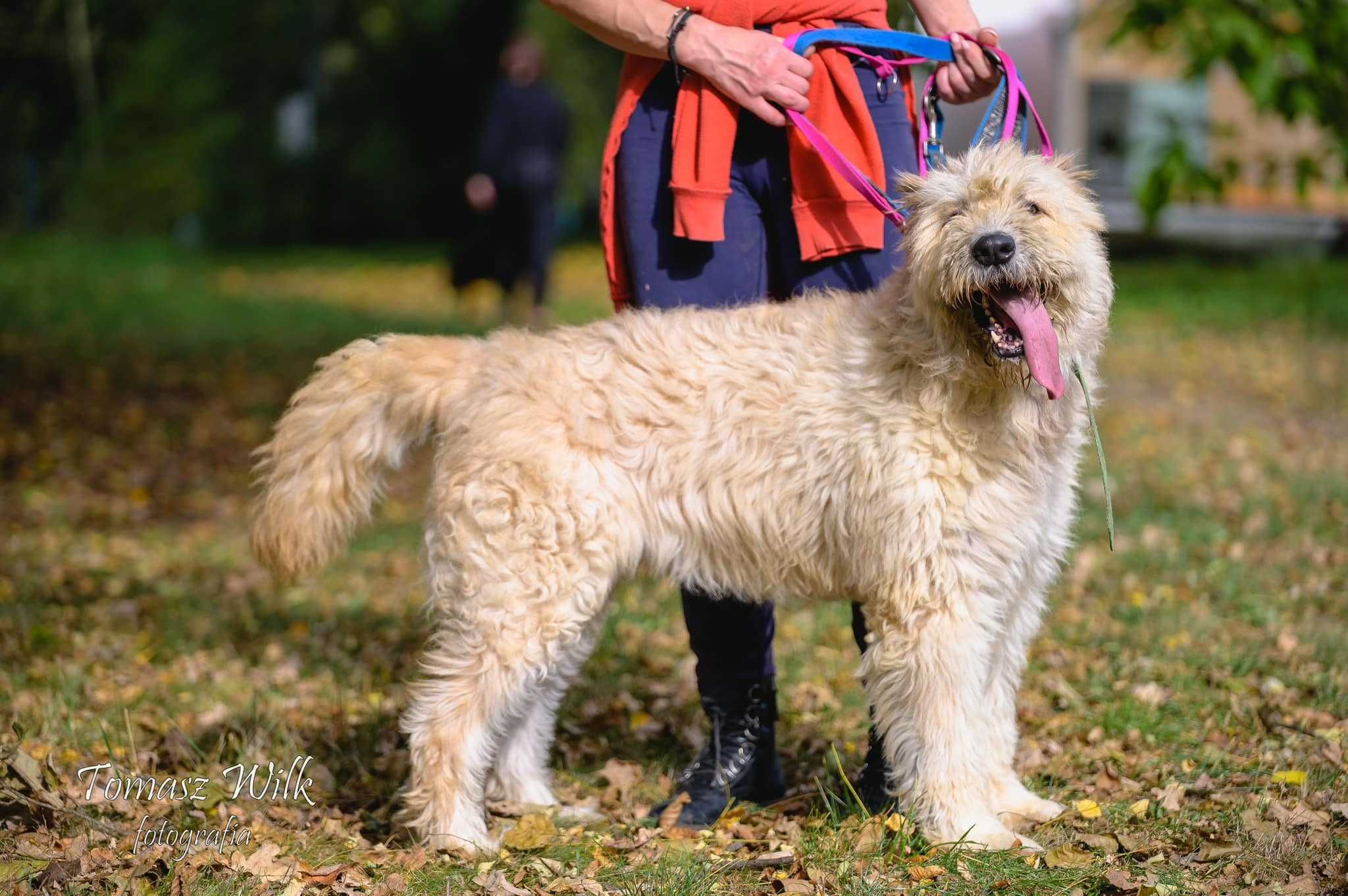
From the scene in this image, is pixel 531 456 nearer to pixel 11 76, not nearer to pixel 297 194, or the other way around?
pixel 11 76

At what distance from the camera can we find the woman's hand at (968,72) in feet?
13.1

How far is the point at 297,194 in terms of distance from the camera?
29078 millimetres

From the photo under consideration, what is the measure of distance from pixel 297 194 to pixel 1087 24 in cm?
2340

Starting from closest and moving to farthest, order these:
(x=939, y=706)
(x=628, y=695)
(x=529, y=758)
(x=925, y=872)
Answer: (x=925, y=872) → (x=939, y=706) → (x=529, y=758) → (x=628, y=695)

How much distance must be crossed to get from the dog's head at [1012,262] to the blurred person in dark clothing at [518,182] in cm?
1093

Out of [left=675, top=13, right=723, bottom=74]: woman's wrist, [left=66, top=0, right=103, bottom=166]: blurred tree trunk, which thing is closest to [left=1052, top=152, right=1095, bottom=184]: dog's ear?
[left=675, top=13, right=723, bottom=74]: woman's wrist

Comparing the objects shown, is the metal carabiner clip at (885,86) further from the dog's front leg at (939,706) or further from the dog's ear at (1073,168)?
the dog's front leg at (939,706)

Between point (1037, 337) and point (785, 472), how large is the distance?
787mm

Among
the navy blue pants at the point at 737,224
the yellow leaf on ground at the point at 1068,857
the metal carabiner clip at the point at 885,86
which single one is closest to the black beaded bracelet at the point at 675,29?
the navy blue pants at the point at 737,224

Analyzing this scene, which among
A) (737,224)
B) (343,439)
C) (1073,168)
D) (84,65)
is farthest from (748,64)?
(84,65)

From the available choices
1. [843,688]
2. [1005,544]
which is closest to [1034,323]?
[1005,544]

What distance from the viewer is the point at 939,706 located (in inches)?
139

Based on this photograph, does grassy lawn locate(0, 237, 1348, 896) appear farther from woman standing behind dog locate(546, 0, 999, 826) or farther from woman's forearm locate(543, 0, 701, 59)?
woman's forearm locate(543, 0, 701, 59)

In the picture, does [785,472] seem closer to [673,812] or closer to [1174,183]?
[673,812]
